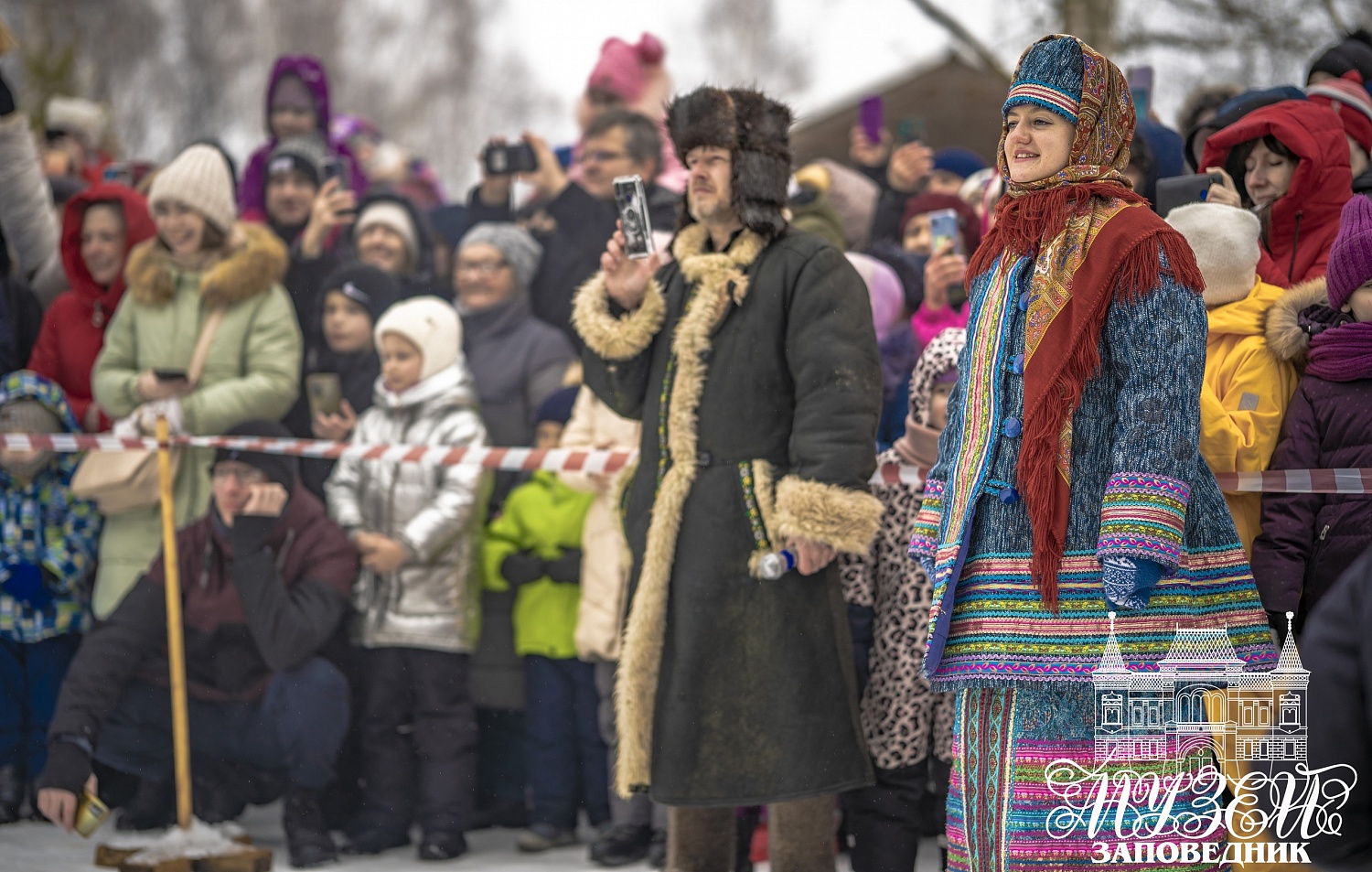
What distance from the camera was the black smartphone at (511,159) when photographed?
6.54m

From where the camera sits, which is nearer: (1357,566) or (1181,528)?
(1357,566)

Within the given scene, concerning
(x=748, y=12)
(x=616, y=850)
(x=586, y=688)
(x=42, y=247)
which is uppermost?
(x=748, y=12)

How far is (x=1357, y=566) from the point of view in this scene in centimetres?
164

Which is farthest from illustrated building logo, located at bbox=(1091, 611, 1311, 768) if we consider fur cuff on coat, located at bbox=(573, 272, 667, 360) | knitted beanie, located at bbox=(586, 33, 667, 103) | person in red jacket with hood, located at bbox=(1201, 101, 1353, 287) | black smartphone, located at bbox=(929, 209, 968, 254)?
knitted beanie, located at bbox=(586, 33, 667, 103)

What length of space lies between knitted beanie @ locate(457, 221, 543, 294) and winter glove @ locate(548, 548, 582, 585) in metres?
1.21

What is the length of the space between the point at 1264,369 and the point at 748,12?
2890cm

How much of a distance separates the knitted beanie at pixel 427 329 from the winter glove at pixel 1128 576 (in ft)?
10.1

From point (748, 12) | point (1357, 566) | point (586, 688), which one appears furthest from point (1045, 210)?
point (748, 12)

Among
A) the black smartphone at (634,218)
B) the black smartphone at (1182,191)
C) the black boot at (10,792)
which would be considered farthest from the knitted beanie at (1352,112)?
the black boot at (10,792)

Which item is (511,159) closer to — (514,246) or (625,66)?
(514,246)

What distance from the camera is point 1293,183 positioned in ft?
13.3

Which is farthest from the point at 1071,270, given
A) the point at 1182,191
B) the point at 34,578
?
the point at 34,578

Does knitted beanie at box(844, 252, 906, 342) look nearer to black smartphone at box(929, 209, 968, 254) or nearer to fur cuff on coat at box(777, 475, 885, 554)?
black smartphone at box(929, 209, 968, 254)

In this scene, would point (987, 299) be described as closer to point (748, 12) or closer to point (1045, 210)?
point (1045, 210)
